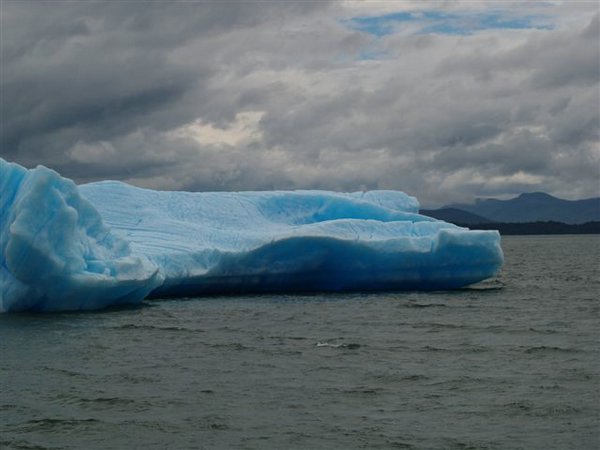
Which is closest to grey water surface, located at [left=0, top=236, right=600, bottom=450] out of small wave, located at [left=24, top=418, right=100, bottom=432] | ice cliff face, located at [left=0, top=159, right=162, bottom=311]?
small wave, located at [left=24, top=418, right=100, bottom=432]

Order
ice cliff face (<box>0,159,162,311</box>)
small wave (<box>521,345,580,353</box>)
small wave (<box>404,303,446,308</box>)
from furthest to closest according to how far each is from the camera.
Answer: small wave (<box>404,303,446,308</box>), ice cliff face (<box>0,159,162,311</box>), small wave (<box>521,345,580,353</box>)

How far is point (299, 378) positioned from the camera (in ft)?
37.3

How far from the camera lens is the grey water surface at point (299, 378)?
8922 millimetres

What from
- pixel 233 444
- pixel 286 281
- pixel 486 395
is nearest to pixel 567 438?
pixel 486 395

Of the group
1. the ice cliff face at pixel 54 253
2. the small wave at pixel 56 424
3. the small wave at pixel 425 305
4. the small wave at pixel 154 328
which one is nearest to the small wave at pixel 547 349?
the small wave at pixel 154 328

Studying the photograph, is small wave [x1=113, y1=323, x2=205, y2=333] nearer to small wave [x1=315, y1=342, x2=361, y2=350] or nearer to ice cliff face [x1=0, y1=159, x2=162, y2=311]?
ice cliff face [x1=0, y1=159, x2=162, y2=311]

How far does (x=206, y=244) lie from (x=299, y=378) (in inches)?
367

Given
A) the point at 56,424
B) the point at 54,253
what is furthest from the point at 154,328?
the point at 56,424

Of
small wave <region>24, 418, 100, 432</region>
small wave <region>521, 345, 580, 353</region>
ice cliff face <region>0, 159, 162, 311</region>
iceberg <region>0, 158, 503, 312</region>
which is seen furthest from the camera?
iceberg <region>0, 158, 503, 312</region>

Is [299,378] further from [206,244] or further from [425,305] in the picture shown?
[206,244]

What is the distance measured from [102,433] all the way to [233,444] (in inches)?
50.4

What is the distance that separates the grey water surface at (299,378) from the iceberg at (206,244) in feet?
2.62

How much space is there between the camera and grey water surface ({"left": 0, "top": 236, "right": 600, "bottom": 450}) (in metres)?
8.92

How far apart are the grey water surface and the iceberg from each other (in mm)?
798
